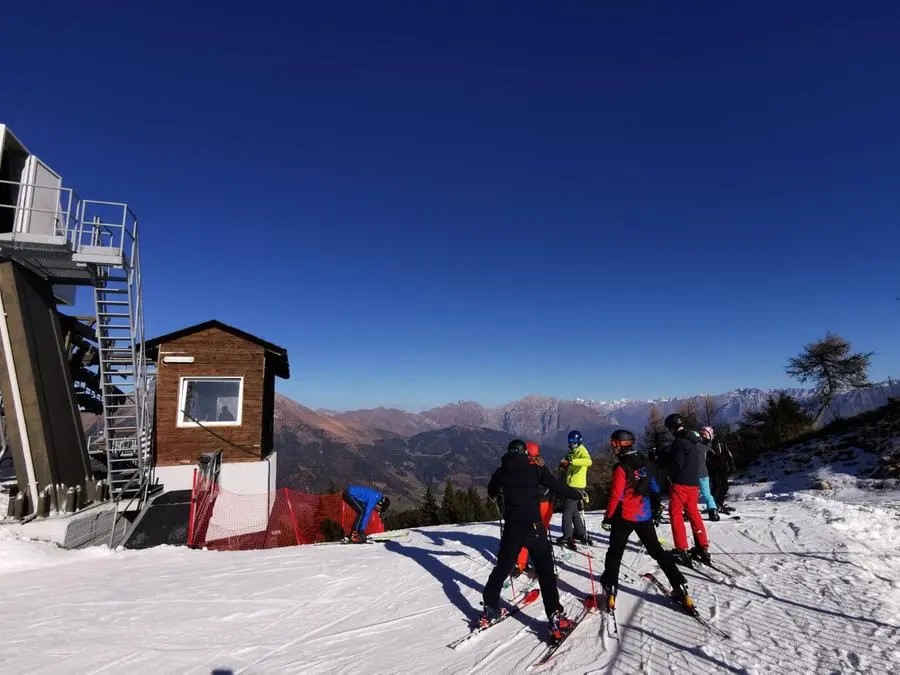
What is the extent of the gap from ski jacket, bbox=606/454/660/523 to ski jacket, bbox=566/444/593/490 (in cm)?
232

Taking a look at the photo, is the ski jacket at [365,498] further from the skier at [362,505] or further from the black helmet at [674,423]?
the black helmet at [674,423]

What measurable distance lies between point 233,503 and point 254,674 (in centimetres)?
1047

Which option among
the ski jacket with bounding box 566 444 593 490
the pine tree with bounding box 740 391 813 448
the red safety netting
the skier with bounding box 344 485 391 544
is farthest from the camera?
the pine tree with bounding box 740 391 813 448

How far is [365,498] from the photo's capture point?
1109 cm

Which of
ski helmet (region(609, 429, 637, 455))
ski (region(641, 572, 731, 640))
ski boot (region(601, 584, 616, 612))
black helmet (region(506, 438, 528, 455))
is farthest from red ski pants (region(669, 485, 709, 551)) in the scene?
black helmet (region(506, 438, 528, 455))

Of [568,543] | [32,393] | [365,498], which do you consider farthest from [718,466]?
[32,393]

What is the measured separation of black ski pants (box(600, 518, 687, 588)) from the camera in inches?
210

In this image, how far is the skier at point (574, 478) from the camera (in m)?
7.94

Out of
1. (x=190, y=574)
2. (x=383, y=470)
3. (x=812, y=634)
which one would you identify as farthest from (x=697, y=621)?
(x=383, y=470)

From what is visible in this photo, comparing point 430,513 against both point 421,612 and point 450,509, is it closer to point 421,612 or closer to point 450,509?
point 450,509

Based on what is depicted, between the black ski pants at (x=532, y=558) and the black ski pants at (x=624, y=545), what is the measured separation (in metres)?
0.91

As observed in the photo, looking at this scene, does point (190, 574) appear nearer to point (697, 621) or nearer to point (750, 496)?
point (697, 621)

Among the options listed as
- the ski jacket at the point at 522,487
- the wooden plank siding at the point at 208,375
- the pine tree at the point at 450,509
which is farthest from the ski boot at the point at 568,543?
the pine tree at the point at 450,509

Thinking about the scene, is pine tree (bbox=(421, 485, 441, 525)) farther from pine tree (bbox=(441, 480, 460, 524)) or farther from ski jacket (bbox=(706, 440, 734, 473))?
ski jacket (bbox=(706, 440, 734, 473))
